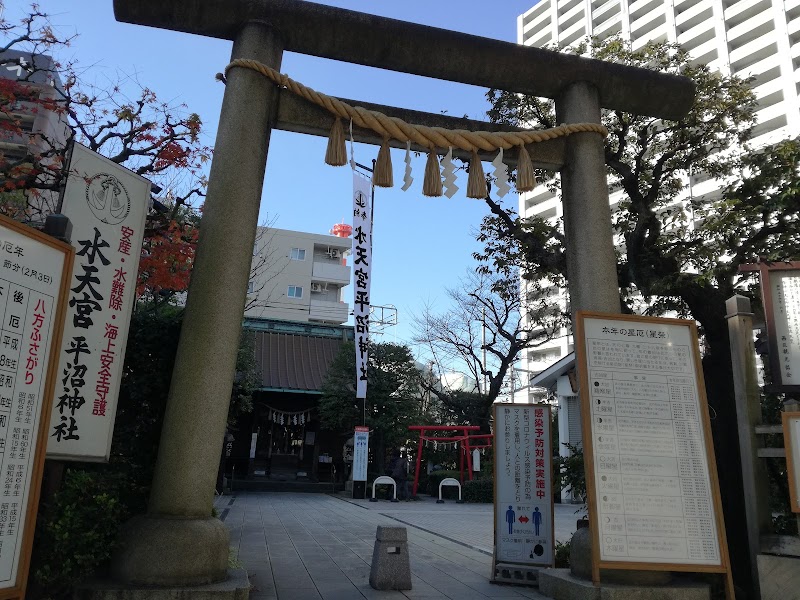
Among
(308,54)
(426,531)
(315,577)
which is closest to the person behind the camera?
(308,54)

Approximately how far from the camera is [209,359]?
16.7ft

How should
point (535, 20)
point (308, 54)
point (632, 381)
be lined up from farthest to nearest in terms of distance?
point (535, 20) < point (308, 54) < point (632, 381)

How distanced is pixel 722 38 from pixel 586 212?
168 ft

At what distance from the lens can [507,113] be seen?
32.1ft

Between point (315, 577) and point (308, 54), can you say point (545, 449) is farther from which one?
point (308, 54)

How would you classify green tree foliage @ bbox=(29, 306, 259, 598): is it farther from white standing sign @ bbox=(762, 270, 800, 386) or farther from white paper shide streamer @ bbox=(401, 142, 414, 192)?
white standing sign @ bbox=(762, 270, 800, 386)

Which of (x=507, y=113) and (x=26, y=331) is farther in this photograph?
(x=507, y=113)

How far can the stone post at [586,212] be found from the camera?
6.09 metres

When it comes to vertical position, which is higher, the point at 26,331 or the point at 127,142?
the point at 127,142

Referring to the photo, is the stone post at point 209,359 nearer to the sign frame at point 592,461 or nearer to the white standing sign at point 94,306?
the white standing sign at point 94,306

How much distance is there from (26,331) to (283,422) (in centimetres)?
2344

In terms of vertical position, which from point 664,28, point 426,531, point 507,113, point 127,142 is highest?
point 664,28

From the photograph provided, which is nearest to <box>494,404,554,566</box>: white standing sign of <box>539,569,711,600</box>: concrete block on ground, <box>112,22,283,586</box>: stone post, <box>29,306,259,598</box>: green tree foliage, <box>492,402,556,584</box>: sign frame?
<box>492,402,556,584</box>: sign frame

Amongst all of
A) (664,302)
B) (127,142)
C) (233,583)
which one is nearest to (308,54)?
(127,142)
